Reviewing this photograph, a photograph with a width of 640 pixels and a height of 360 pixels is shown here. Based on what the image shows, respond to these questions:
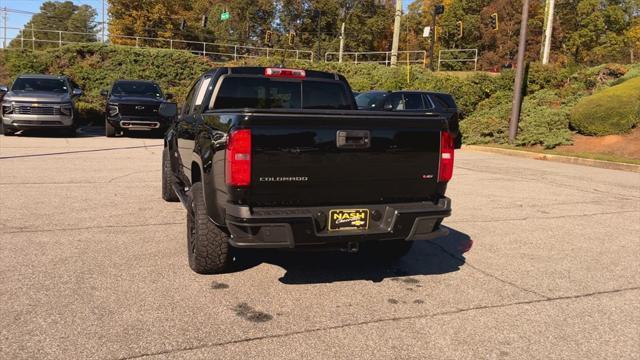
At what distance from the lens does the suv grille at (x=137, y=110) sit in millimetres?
16344

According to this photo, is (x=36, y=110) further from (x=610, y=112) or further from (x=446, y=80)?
(x=446, y=80)

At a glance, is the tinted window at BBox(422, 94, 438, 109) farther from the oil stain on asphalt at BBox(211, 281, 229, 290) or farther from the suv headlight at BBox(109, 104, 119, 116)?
the oil stain on asphalt at BBox(211, 281, 229, 290)

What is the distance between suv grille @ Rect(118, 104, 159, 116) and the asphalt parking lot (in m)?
9.06

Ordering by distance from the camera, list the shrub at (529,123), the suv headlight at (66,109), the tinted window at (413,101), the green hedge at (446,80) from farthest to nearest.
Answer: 1. the green hedge at (446,80)
2. the shrub at (529,123)
3. the suv headlight at (66,109)
4. the tinted window at (413,101)

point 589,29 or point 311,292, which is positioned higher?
point 589,29

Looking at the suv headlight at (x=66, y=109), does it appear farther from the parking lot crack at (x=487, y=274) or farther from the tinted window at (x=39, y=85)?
the parking lot crack at (x=487, y=274)

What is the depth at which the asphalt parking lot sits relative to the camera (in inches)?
133

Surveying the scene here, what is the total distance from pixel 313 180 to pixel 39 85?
15554 millimetres

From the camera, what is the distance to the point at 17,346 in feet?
10.5

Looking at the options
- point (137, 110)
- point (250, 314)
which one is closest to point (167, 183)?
point (250, 314)

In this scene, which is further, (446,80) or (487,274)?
(446,80)

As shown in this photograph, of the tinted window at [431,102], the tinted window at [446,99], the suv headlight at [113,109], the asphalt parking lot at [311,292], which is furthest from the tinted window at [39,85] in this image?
the tinted window at [446,99]

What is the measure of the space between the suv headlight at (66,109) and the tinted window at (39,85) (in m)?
0.99

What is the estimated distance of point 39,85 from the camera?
16.5 meters
